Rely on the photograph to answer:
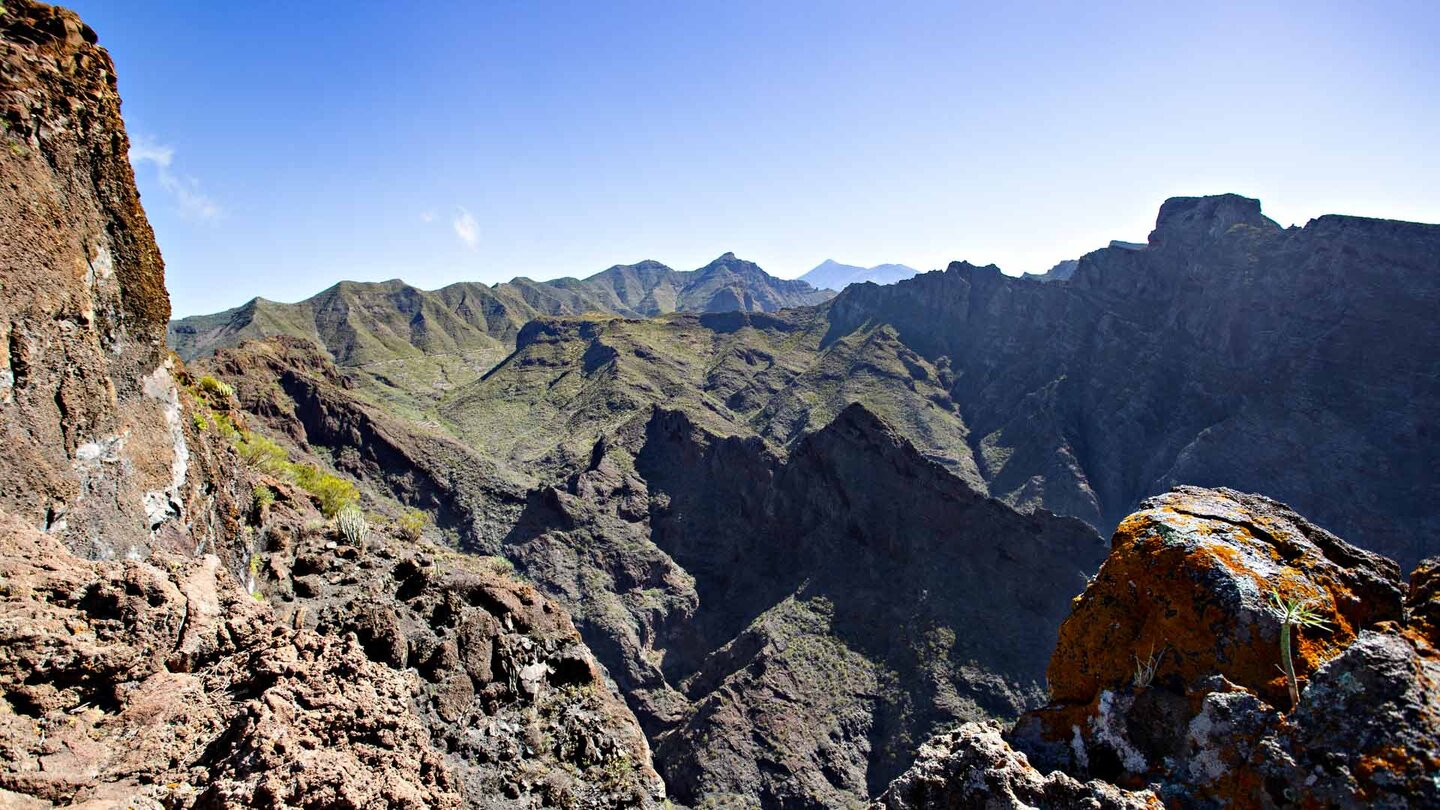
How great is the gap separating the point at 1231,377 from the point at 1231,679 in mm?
88073

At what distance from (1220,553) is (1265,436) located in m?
79.3

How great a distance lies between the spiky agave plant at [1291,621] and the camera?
15.4 ft

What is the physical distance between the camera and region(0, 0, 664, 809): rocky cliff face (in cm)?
514

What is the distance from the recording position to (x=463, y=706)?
10039 millimetres

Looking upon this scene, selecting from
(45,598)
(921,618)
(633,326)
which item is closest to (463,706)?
(45,598)

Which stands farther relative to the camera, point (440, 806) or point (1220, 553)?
point (440, 806)

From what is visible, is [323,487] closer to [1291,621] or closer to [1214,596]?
[1214,596]

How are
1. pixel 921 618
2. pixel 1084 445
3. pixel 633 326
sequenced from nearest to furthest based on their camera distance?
pixel 921 618 < pixel 1084 445 < pixel 633 326

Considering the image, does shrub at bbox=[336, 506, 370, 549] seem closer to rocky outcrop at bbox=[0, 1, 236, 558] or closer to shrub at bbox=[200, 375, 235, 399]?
rocky outcrop at bbox=[0, 1, 236, 558]

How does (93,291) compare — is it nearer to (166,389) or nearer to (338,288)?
(166,389)

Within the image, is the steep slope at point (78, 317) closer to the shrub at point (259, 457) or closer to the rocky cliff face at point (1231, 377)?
the shrub at point (259, 457)

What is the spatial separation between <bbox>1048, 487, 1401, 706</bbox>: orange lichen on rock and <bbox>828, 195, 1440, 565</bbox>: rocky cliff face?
6837cm

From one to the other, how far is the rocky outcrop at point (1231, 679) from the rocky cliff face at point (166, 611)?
5720mm

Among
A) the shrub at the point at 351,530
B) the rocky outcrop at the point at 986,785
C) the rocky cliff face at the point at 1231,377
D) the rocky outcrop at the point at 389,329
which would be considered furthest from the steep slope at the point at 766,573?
the rocky outcrop at the point at 389,329
